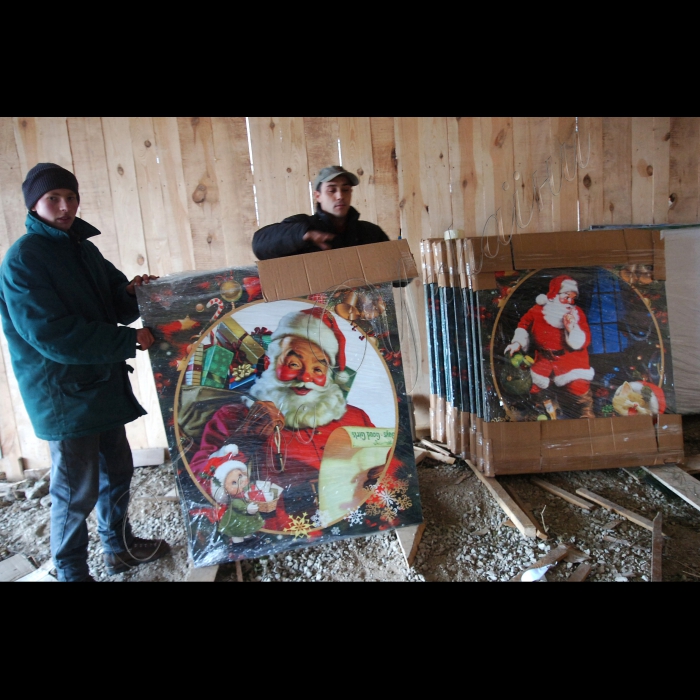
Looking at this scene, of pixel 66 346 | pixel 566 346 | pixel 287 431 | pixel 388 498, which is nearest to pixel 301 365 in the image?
pixel 287 431

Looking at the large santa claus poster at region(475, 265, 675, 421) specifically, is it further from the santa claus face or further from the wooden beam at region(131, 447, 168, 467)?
the wooden beam at region(131, 447, 168, 467)

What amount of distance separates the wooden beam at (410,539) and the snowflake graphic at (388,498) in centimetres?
8

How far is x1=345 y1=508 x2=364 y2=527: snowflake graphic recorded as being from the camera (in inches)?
58.9

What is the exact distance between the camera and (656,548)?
58.1 inches

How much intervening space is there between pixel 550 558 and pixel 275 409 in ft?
3.22

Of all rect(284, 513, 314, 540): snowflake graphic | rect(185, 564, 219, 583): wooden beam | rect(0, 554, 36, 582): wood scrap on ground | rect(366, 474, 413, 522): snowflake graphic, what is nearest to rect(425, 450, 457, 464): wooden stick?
rect(366, 474, 413, 522): snowflake graphic

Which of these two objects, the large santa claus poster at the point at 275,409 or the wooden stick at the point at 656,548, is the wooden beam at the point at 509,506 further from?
the large santa claus poster at the point at 275,409

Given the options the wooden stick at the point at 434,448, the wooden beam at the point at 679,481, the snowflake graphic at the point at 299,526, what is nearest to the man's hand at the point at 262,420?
the snowflake graphic at the point at 299,526

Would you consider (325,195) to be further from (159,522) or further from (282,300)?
(159,522)

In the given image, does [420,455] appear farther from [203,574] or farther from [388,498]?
[203,574]

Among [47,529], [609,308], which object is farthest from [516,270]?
[47,529]

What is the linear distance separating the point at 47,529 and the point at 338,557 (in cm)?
123

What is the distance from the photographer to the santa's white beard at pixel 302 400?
1.44 meters

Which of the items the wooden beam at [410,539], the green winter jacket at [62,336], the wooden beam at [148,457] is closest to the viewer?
the green winter jacket at [62,336]
